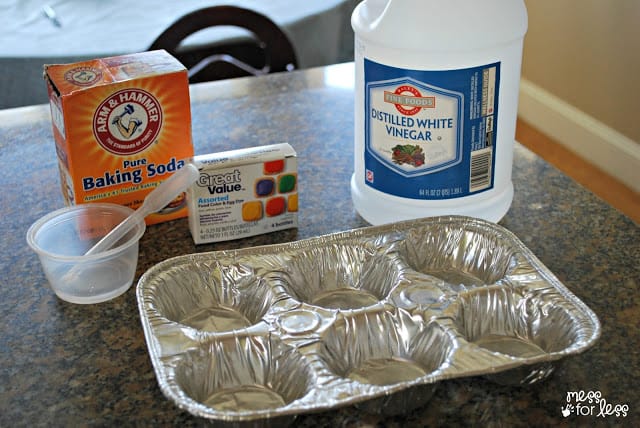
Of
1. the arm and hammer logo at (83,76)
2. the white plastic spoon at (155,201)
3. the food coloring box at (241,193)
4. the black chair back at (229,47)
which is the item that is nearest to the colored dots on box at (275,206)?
the food coloring box at (241,193)

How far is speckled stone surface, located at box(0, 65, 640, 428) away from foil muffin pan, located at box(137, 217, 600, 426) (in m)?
0.03

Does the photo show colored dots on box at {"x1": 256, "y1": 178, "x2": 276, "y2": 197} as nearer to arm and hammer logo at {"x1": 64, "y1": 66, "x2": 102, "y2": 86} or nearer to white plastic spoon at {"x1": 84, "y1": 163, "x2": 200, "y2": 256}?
white plastic spoon at {"x1": 84, "y1": 163, "x2": 200, "y2": 256}

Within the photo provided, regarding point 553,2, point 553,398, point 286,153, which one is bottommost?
point 553,2

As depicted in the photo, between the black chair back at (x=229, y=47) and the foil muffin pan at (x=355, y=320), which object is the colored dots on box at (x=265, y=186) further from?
the black chair back at (x=229, y=47)

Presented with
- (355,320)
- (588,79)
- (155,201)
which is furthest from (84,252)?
(588,79)

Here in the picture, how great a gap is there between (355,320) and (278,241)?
0.24m

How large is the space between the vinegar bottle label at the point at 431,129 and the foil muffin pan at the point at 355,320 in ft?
0.16

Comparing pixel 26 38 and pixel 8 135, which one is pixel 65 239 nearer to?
pixel 8 135

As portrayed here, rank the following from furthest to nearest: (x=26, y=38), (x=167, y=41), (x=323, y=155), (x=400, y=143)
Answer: (x=26, y=38)
(x=167, y=41)
(x=323, y=155)
(x=400, y=143)

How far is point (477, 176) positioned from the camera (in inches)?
37.7

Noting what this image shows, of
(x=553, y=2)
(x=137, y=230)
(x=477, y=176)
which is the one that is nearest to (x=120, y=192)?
(x=137, y=230)

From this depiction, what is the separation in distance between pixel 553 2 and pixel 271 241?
2.33m

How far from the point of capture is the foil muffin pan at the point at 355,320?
727mm

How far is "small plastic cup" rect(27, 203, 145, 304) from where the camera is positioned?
910 mm
